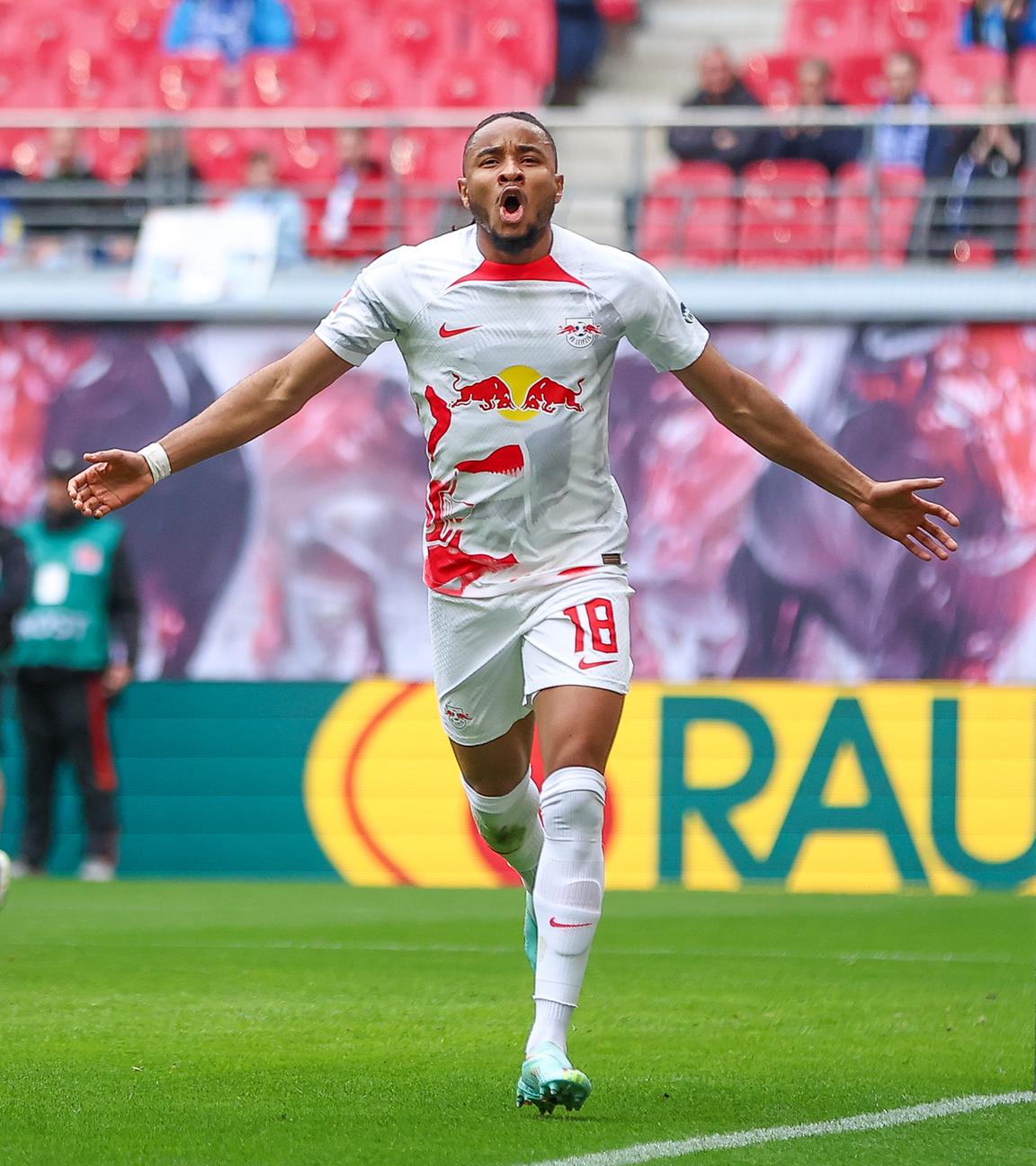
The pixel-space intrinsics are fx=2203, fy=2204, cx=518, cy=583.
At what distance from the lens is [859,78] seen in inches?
623

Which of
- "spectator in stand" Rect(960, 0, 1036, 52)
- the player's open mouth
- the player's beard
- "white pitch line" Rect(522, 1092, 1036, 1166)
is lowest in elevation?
"white pitch line" Rect(522, 1092, 1036, 1166)

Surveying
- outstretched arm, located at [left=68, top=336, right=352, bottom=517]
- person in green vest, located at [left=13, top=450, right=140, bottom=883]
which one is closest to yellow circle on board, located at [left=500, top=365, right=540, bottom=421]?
outstretched arm, located at [left=68, top=336, right=352, bottom=517]

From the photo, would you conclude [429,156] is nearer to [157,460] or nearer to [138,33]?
[138,33]

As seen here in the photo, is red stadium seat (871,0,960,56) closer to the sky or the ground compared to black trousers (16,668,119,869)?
closer to the sky

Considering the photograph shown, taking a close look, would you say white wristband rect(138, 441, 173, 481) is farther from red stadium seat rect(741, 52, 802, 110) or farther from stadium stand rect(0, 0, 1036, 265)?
red stadium seat rect(741, 52, 802, 110)

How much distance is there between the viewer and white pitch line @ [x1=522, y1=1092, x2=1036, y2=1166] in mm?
4289

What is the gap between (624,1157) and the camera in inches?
169

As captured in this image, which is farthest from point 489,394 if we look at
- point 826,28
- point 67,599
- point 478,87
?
point 826,28

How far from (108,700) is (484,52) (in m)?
5.91

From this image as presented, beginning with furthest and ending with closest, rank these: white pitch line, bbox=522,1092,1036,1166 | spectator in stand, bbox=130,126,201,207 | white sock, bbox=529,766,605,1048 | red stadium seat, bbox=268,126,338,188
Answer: red stadium seat, bbox=268,126,338,188 < spectator in stand, bbox=130,126,201,207 < white sock, bbox=529,766,605,1048 < white pitch line, bbox=522,1092,1036,1166

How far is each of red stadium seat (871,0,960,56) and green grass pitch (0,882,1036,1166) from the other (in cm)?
736

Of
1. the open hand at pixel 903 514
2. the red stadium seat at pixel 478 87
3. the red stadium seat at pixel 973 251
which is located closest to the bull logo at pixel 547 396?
the open hand at pixel 903 514

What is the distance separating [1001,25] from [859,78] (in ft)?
3.50

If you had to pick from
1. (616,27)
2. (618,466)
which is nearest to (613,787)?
(618,466)
